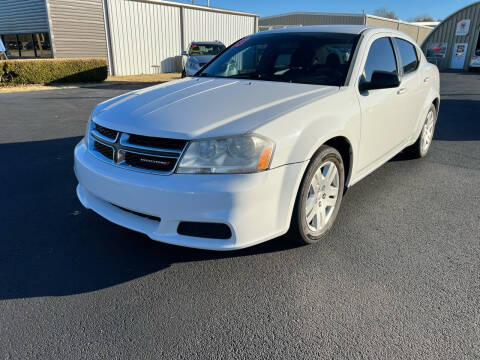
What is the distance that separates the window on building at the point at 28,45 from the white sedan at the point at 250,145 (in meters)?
18.5

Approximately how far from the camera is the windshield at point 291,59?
3.36m

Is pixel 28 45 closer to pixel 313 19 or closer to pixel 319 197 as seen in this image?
pixel 319 197

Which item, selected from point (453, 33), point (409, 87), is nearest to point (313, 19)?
point (453, 33)

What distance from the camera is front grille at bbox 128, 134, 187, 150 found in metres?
2.37

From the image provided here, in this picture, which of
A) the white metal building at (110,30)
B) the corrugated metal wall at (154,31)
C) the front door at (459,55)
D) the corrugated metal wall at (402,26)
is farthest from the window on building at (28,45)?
the corrugated metal wall at (402,26)

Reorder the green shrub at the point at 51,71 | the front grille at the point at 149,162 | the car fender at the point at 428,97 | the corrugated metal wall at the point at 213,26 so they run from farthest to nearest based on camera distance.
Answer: the corrugated metal wall at the point at 213,26, the green shrub at the point at 51,71, the car fender at the point at 428,97, the front grille at the point at 149,162

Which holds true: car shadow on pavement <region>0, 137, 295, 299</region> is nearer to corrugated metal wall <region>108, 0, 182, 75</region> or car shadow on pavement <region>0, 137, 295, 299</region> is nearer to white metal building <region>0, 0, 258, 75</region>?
white metal building <region>0, 0, 258, 75</region>

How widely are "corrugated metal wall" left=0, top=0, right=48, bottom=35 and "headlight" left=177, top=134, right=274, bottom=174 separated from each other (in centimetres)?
1968

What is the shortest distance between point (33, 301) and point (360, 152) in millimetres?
2728

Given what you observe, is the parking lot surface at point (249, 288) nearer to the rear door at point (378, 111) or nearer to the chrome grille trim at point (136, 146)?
the rear door at point (378, 111)

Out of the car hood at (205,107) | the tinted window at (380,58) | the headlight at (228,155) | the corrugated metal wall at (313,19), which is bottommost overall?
the headlight at (228,155)

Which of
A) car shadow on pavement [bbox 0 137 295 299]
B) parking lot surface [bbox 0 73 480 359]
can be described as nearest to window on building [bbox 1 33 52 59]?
car shadow on pavement [bbox 0 137 295 299]

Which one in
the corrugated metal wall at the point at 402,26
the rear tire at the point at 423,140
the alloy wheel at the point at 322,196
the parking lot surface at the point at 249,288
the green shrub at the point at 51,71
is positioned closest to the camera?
the parking lot surface at the point at 249,288

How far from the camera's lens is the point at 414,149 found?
5.10 metres
